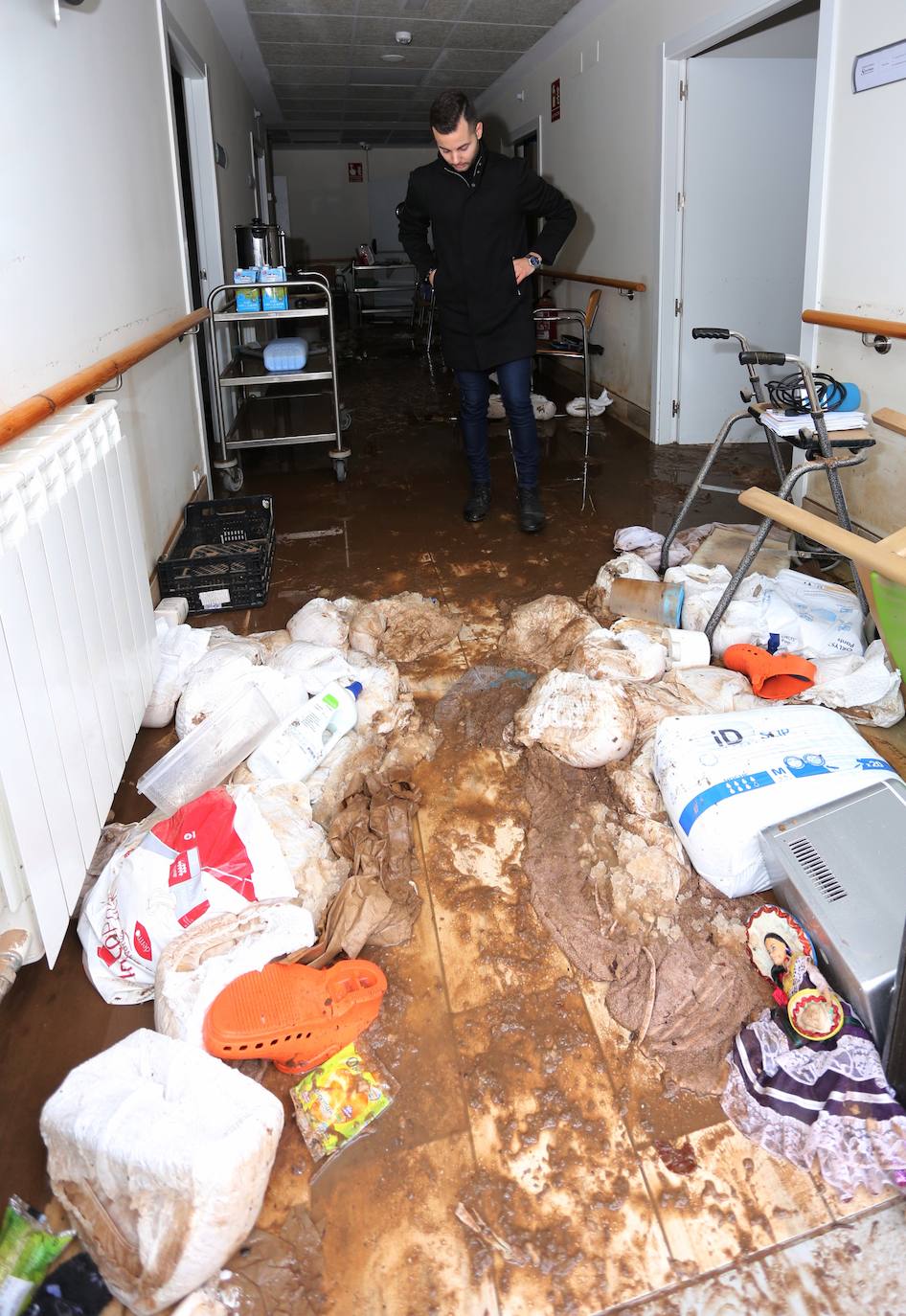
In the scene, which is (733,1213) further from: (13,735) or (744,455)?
(744,455)

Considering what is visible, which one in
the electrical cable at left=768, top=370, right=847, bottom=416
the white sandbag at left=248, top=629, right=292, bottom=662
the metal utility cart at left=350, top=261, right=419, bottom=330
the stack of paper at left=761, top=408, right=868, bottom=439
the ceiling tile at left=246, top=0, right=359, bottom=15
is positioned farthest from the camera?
the metal utility cart at left=350, top=261, right=419, bottom=330

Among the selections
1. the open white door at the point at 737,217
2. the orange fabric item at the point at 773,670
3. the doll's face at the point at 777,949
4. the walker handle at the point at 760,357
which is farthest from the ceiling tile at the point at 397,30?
the doll's face at the point at 777,949

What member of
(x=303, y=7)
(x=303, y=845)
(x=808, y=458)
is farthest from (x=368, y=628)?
(x=303, y=7)

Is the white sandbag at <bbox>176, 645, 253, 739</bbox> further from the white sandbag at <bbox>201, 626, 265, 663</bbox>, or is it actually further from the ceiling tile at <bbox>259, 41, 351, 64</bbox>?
the ceiling tile at <bbox>259, 41, 351, 64</bbox>

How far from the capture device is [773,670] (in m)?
2.25

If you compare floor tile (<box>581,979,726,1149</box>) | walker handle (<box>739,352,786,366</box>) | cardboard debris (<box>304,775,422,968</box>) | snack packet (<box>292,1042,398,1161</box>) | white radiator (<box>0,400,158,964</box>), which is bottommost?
floor tile (<box>581,979,726,1149</box>)

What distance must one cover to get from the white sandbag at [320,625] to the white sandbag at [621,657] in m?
0.73

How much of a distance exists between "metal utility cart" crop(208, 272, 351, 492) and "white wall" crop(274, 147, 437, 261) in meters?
4.49

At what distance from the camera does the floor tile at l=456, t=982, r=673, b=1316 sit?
1106 millimetres

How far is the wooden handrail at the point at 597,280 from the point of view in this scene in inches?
196

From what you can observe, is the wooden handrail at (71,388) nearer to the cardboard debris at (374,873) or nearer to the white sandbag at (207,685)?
the white sandbag at (207,685)

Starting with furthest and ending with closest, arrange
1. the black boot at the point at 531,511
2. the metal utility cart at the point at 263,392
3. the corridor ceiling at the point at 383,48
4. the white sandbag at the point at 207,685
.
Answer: the corridor ceiling at the point at 383,48 → the metal utility cart at the point at 263,392 → the black boot at the point at 531,511 → the white sandbag at the point at 207,685

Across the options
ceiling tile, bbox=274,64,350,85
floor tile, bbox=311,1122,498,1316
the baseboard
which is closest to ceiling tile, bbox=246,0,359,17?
ceiling tile, bbox=274,64,350,85

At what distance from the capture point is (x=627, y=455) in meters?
4.75
